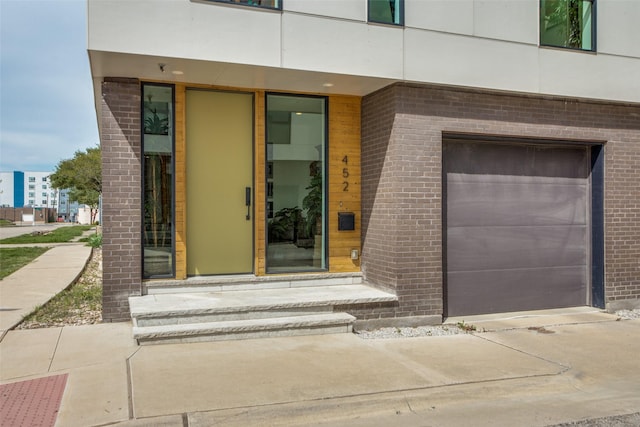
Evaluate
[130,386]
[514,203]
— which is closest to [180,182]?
[130,386]

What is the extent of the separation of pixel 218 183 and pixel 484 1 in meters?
4.69

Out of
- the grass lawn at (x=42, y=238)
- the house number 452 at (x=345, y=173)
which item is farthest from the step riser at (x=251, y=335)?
the grass lawn at (x=42, y=238)

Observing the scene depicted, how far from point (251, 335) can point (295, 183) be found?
264cm

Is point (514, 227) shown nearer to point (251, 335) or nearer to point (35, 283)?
point (251, 335)

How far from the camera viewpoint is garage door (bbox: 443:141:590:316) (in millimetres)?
8711

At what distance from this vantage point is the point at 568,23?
9.05 meters

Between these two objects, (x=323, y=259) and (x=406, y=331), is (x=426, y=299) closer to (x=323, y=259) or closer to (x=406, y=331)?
(x=406, y=331)

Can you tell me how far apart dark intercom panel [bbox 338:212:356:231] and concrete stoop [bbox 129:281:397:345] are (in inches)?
42.7

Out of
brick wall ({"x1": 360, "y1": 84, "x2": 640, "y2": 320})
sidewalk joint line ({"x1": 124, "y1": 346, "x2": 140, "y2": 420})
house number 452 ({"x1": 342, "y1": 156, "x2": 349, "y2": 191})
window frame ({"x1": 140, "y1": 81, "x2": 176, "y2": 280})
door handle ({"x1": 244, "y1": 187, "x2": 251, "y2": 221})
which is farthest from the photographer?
house number 452 ({"x1": 342, "y1": 156, "x2": 349, "y2": 191})

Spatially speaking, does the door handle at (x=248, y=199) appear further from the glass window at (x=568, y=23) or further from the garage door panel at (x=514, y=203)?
the glass window at (x=568, y=23)

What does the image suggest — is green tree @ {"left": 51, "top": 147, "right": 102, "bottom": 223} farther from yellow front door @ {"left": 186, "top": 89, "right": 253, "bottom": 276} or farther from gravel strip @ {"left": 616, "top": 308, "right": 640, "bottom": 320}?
gravel strip @ {"left": 616, "top": 308, "right": 640, "bottom": 320}

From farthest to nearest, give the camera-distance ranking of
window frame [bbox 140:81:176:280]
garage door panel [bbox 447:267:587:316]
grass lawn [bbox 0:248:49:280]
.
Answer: grass lawn [bbox 0:248:49:280] < garage door panel [bbox 447:267:587:316] < window frame [bbox 140:81:176:280]

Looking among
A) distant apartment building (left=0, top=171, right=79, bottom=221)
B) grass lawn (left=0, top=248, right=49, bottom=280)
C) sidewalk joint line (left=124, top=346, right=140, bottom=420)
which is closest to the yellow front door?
sidewalk joint line (left=124, top=346, right=140, bottom=420)

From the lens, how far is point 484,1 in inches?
326
